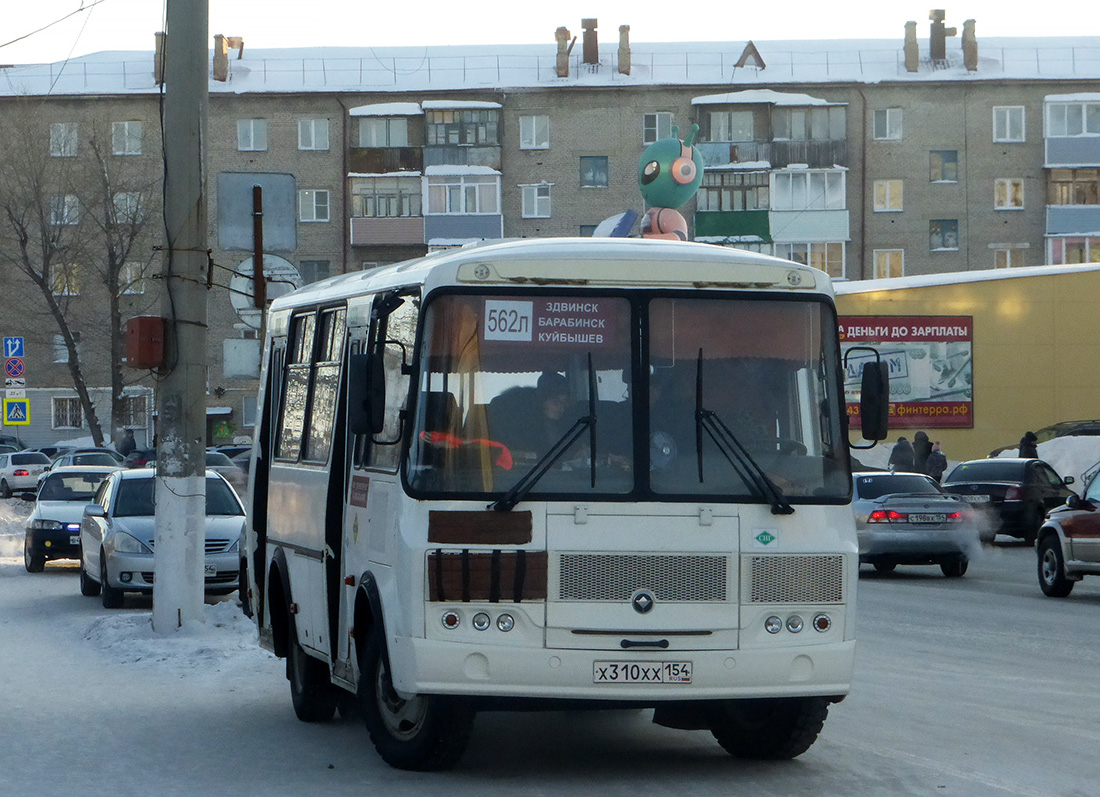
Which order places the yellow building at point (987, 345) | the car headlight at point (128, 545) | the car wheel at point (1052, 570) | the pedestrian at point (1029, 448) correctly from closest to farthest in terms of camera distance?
the car headlight at point (128, 545) → the car wheel at point (1052, 570) → the pedestrian at point (1029, 448) → the yellow building at point (987, 345)

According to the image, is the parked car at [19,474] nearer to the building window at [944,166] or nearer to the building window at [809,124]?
the building window at [809,124]

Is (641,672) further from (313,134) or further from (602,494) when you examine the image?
(313,134)

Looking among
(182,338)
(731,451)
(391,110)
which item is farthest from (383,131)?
(731,451)

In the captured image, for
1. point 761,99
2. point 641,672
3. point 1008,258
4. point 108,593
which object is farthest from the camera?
point 1008,258

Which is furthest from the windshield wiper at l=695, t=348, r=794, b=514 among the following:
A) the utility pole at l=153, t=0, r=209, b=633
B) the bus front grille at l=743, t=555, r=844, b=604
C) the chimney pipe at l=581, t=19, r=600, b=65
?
the chimney pipe at l=581, t=19, r=600, b=65

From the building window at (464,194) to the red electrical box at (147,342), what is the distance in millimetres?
57613

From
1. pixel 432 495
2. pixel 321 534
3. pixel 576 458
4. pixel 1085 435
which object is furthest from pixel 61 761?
pixel 1085 435

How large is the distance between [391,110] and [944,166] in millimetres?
22860

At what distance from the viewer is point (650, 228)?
31.2 metres

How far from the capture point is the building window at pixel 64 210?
6362 cm

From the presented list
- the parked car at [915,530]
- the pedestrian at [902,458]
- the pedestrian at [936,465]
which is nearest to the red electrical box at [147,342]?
the parked car at [915,530]

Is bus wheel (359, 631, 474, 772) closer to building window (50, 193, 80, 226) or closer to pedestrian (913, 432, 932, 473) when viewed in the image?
pedestrian (913, 432, 932, 473)

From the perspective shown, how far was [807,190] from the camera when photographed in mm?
70250

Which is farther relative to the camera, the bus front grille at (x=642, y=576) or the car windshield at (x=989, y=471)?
the car windshield at (x=989, y=471)
